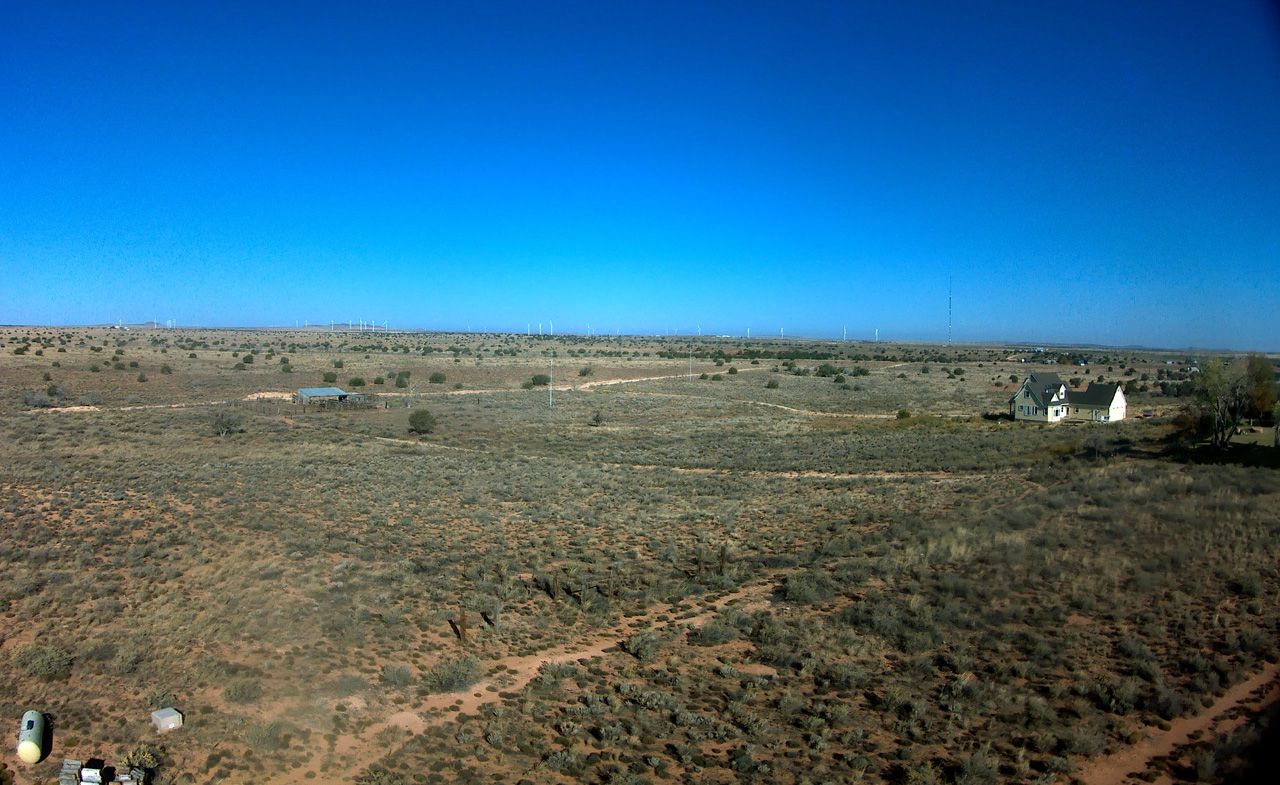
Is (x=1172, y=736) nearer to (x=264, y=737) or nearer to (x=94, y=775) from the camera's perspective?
(x=264, y=737)

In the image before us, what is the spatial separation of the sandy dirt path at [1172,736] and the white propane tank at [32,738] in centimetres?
1310

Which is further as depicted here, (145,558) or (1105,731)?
(145,558)

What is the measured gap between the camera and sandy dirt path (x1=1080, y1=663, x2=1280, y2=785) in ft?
27.2

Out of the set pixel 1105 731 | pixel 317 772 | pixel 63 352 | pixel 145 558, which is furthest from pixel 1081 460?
pixel 63 352

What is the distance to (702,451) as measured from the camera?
3462 cm

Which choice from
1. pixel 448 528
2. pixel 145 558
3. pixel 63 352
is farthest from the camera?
pixel 63 352

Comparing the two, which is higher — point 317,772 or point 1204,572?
point 1204,572

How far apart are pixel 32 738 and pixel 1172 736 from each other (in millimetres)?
14845

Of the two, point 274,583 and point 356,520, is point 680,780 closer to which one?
point 274,583

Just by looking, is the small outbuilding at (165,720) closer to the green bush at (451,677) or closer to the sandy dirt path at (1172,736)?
the green bush at (451,677)

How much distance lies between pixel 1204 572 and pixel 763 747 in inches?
447

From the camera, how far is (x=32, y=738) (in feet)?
29.2

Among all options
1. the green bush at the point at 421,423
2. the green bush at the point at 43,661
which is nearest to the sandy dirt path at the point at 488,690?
the green bush at the point at 43,661

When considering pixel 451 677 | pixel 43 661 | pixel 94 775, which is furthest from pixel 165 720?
pixel 451 677
